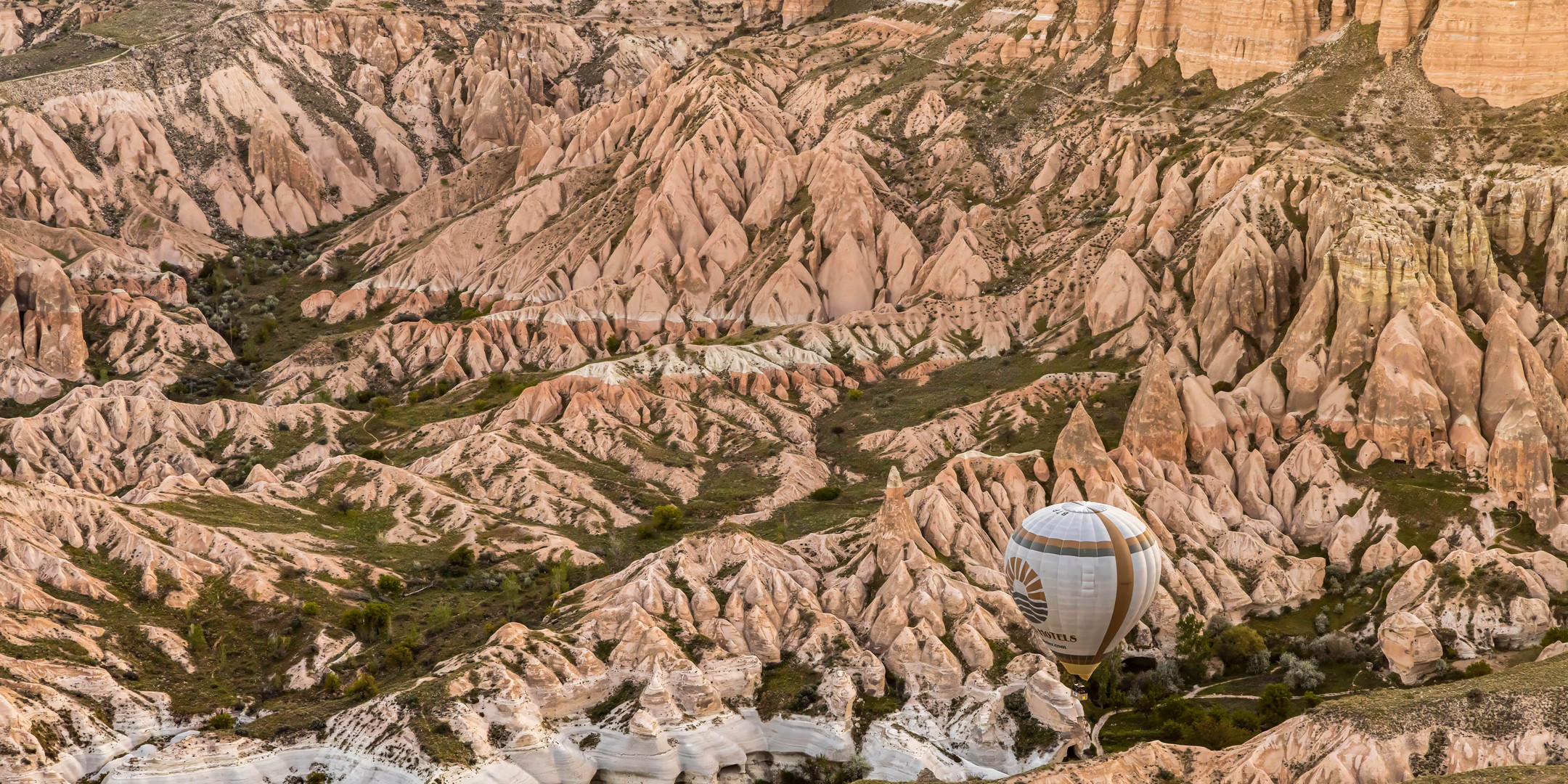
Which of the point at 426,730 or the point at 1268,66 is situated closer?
the point at 426,730

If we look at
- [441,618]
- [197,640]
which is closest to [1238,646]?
[441,618]

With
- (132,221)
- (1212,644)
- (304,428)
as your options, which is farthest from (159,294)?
(1212,644)

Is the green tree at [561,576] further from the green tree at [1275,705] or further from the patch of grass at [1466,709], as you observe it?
the patch of grass at [1466,709]

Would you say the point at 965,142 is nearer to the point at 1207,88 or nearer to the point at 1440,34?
the point at 1207,88

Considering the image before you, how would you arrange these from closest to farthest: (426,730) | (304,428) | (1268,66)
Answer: (426,730) < (304,428) < (1268,66)

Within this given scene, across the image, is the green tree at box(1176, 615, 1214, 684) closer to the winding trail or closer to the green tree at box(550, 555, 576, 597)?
the winding trail

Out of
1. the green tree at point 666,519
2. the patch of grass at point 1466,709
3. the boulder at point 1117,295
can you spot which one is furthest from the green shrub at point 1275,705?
the boulder at point 1117,295
